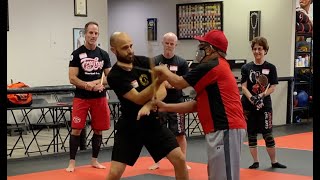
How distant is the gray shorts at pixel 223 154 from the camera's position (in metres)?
3.65

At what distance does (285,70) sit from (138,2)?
183 inches

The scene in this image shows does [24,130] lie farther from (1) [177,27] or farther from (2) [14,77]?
(1) [177,27]

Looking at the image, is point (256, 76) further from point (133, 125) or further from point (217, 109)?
point (217, 109)

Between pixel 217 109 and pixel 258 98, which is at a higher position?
pixel 217 109

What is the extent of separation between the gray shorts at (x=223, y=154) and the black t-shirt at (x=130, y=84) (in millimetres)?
874

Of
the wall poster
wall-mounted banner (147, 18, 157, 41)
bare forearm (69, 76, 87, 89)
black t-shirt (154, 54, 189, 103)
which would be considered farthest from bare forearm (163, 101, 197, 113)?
wall-mounted banner (147, 18, 157, 41)

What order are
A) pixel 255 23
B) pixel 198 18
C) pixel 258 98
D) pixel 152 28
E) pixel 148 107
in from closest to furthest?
pixel 148 107 < pixel 258 98 < pixel 255 23 < pixel 198 18 < pixel 152 28

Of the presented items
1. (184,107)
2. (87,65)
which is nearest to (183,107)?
(184,107)

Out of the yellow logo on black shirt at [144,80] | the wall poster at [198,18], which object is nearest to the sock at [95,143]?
the yellow logo on black shirt at [144,80]

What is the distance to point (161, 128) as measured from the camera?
448 cm

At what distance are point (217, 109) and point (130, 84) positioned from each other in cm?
96

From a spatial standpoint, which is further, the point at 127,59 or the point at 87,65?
the point at 87,65

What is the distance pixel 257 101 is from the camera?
254 inches

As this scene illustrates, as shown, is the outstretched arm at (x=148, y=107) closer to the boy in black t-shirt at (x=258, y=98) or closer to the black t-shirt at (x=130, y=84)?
the black t-shirt at (x=130, y=84)
